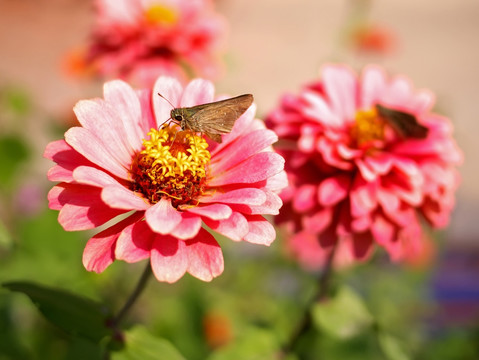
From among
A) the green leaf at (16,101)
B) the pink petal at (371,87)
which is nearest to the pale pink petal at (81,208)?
the pink petal at (371,87)

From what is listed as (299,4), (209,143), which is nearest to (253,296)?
(209,143)

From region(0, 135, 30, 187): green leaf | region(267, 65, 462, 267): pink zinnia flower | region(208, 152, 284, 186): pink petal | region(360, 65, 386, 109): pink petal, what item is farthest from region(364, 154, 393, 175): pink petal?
region(0, 135, 30, 187): green leaf

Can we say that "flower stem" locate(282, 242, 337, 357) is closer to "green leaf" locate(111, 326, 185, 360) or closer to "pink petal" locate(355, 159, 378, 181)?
"pink petal" locate(355, 159, 378, 181)

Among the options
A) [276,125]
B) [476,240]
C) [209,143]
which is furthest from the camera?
[476,240]

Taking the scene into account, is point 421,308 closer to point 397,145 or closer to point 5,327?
point 397,145

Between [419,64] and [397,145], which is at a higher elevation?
[397,145]
